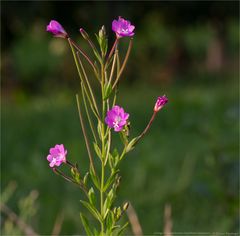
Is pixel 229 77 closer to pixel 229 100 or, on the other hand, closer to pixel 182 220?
pixel 229 100

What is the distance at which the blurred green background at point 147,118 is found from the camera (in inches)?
151

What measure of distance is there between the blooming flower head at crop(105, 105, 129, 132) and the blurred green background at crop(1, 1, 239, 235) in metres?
1.26

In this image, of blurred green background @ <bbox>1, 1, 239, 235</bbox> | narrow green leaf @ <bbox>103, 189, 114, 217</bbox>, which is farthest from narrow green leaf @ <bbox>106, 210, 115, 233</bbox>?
blurred green background @ <bbox>1, 1, 239, 235</bbox>

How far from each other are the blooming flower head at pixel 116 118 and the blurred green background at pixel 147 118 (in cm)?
126

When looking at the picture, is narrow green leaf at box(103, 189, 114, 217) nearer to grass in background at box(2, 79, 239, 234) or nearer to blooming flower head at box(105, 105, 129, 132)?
blooming flower head at box(105, 105, 129, 132)

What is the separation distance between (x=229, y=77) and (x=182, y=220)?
11646mm

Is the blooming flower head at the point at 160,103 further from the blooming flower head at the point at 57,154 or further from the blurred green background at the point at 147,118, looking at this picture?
the blurred green background at the point at 147,118

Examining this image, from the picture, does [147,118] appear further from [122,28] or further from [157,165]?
[122,28]

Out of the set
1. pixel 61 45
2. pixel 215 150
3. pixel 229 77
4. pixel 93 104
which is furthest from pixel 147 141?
pixel 61 45

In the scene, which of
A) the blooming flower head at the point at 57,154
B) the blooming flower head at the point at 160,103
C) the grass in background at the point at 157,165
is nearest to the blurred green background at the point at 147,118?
the grass in background at the point at 157,165

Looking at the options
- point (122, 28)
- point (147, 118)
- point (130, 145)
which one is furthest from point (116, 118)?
point (147, 118)

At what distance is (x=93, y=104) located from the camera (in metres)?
1.56

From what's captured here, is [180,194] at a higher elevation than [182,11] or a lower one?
lower

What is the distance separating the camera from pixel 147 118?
7992 mm
